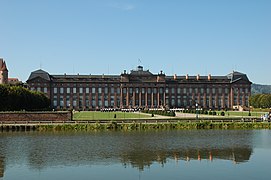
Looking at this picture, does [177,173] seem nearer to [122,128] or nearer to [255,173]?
[255,173]

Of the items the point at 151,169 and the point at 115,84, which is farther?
the point at 115,84

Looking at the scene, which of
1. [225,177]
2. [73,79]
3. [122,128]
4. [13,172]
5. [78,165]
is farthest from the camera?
[73,79]

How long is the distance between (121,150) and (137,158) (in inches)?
118

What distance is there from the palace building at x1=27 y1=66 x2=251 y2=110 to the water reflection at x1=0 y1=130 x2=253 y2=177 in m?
67.6

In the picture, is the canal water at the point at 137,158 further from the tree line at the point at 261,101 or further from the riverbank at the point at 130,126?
the tree line at the point at 261,101

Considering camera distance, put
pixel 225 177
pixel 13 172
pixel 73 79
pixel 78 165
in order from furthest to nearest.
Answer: pixel 73 79 < pixel 78 165 < pixel 13 172 < pixel 225 177

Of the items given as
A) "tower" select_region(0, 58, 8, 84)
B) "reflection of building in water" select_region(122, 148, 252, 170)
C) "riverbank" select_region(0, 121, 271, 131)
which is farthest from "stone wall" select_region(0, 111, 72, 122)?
"tower" select_region(0, 58, 8, 84)

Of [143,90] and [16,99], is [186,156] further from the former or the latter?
[143,90]

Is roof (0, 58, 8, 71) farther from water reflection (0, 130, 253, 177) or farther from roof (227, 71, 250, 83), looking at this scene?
water reflection (0, 130, 253, 177)

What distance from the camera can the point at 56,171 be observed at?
17.9m

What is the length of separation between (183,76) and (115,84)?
57.5 feet

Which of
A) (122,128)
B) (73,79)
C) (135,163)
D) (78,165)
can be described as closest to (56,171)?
(78,165)

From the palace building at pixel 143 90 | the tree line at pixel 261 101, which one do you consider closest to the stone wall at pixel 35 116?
the palace building at pixel 143 90

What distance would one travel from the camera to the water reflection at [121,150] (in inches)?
799
